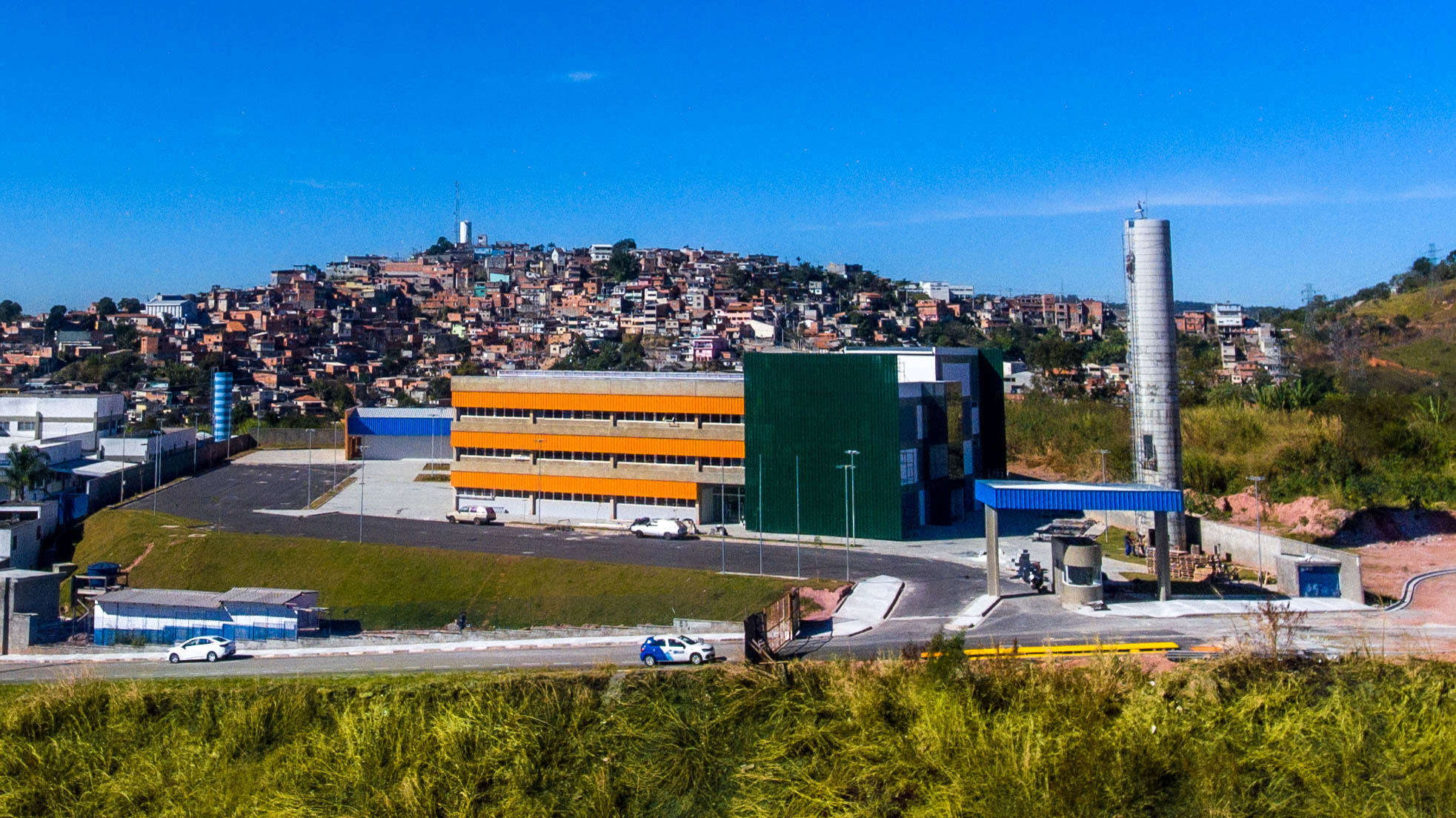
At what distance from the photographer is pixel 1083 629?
2702 cm

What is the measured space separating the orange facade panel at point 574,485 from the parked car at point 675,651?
22.0 m

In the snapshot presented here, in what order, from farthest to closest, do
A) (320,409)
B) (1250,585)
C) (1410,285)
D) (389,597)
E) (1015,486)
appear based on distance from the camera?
(1410,285), (320,409), (389,597), (1250,585), (1015,486)

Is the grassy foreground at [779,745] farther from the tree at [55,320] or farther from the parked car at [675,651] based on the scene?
the tree at [55,320]

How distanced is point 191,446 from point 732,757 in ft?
216

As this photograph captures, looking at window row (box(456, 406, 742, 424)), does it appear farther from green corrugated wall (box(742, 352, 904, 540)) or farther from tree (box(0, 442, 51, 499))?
tree (box(0, 442, 51, 499))

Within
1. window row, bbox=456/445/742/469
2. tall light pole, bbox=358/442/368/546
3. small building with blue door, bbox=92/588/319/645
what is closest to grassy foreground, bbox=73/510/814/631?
small building with blue door, bbox=92/588/319/645

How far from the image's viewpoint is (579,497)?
50.3 m

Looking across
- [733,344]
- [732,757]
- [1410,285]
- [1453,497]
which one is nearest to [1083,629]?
[732,757]

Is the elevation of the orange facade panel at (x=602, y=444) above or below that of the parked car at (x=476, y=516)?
above

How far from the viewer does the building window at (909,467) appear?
143ft

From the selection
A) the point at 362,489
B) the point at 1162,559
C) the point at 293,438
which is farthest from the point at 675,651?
the point at 293,438

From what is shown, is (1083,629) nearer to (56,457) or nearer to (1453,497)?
(1453,497)

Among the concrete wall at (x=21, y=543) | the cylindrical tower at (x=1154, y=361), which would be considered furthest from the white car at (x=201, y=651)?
the cylindrical tower at (x=1154, y=361)

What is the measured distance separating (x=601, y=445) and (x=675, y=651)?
83.3ft
